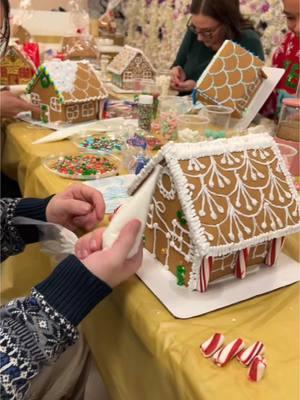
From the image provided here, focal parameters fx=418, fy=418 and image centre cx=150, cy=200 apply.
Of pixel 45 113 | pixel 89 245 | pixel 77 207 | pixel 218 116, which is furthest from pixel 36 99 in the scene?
pixel 89 245

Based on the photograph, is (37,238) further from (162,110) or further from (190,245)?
(162,110)

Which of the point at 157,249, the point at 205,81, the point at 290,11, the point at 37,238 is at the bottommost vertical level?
the point at 37,238

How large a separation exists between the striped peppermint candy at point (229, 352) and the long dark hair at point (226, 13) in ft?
5.53

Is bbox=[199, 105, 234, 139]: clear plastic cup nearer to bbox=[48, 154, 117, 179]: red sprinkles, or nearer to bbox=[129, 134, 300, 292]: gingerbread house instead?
bbox=[48, 154, 117, 179]: red sprinkles

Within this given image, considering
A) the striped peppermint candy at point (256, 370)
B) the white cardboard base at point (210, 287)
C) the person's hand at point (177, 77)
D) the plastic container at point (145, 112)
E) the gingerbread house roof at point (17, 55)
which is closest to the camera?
the striped peppermint candy at point (256, 370)

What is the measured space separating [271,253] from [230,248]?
131 millimetres

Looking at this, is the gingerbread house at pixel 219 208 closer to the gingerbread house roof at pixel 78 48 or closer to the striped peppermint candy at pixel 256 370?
the striped peppermint candy at pixel 256 370

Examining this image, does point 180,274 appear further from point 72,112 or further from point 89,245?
point 72,112

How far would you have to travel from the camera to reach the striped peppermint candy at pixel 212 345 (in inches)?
19.1

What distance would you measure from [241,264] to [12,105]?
1.06m

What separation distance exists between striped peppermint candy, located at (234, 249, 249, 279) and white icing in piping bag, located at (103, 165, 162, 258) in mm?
153

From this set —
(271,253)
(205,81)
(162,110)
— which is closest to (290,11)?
(205,81)

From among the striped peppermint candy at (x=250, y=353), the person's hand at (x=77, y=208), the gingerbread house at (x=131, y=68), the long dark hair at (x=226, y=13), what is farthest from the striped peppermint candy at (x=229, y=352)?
the long dark hair at (x=226, y=13)

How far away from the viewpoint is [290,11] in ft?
4.75
